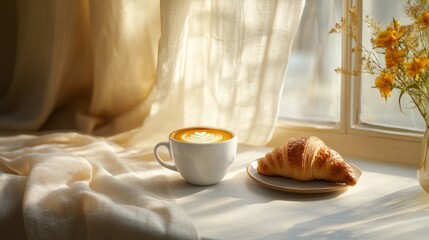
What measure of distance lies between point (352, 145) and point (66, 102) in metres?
0.62

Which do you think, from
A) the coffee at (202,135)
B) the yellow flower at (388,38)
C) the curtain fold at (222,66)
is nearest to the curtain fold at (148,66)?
the curtain fold at (222,66)

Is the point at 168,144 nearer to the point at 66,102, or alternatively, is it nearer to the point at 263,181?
the point at 263,181

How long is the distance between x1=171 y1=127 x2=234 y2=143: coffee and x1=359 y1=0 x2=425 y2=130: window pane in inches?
11.1

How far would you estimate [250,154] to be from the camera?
136 centimetres

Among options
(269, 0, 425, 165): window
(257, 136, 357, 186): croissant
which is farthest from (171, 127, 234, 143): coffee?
(269, 0, 425, 165): window

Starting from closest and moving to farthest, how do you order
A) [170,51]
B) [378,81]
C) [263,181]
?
[378,81]
[263,181]
[170,51]

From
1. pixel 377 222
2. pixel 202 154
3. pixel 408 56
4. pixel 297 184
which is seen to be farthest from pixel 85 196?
pixel 408 56

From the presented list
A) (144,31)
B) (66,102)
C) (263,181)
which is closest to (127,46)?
(144,31)

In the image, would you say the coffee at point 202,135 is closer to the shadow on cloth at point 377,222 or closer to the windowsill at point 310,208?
the windowsill at point 310,208

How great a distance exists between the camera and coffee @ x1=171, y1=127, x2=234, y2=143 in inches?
46.9

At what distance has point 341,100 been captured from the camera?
1312 mm

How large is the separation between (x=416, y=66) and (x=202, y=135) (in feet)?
Result: 1.27

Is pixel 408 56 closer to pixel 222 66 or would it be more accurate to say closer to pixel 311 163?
pixel 311 163

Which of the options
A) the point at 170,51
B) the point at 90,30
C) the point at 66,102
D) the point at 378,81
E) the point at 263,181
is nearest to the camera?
the point at 378,81
